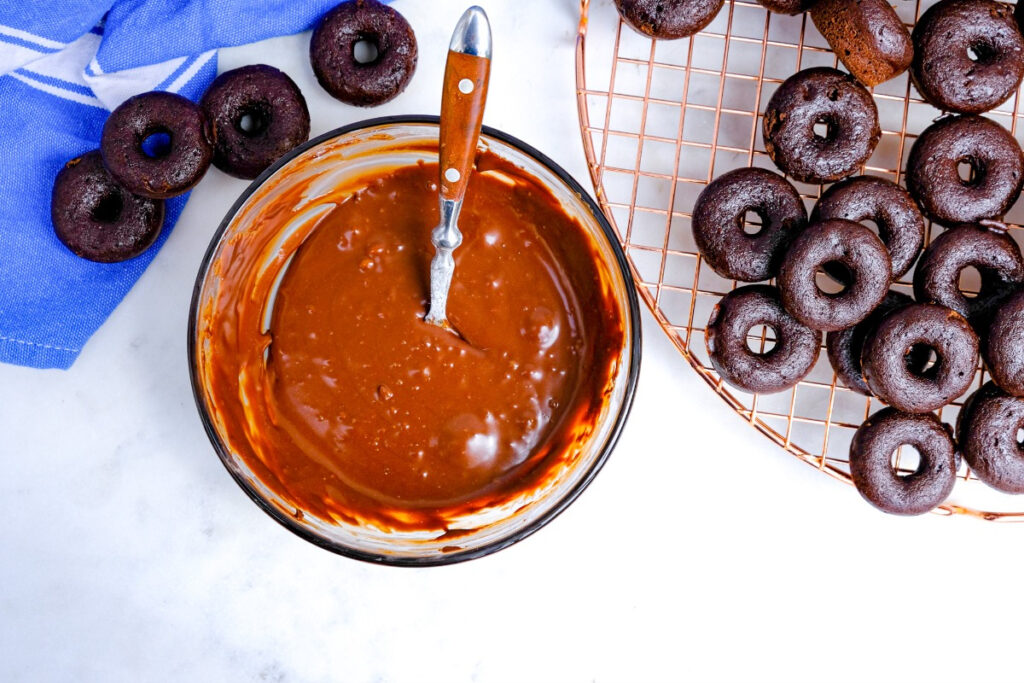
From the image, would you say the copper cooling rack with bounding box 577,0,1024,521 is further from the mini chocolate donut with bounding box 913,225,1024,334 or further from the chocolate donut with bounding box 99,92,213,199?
the chocolate donut with bounding box 99,92,213,199

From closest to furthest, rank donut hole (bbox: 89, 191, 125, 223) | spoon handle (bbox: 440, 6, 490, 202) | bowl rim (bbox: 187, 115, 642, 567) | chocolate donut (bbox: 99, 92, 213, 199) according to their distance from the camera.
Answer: spoon handle (bbox: 440, 6, 490, 202) → bowl rim (bbox: 187, 115, 642, 567) → chocolate donut (bbox: 99, 92, 213, 199) → donut hole (bbox: 89, 191, 125, 223)

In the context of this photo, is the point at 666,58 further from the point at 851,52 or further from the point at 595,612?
the point at 595,612

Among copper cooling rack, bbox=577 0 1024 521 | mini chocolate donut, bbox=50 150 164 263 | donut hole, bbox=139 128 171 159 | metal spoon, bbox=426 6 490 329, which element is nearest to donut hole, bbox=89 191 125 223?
mini chocolate donut, bbox=50 150 164 263

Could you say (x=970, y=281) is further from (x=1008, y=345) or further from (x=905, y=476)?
(x=905, y=476)

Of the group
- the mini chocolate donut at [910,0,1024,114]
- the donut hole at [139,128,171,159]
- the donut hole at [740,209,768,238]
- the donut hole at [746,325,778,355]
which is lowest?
the donut hole at [746,325,778,355]

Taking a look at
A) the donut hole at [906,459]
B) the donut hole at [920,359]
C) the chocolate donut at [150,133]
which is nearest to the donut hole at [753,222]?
the donut hole at [920,359]

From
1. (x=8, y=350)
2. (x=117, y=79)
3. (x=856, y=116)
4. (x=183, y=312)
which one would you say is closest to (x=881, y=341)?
(x=856, y=116)

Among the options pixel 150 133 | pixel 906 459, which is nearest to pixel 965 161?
pixel 906 459

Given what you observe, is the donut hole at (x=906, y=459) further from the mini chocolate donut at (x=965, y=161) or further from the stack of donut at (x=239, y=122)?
the stack of donut at (x=239, y=122)
